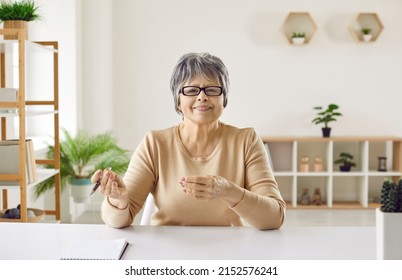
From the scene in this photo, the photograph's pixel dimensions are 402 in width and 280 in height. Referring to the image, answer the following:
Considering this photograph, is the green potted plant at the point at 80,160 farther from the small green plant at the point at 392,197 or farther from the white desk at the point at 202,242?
the small green plant at the point at 392,197

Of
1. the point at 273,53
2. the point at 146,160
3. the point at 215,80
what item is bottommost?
the point at 146,160

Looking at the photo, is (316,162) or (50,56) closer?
(50,56)

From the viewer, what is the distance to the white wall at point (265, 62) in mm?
5684

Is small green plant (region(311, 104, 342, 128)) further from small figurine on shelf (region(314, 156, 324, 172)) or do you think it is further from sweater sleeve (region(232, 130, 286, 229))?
sweater sleeve (region(232, 130, 286, 229))

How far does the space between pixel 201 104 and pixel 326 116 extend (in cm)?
365

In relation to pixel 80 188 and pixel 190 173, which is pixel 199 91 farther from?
pixel 80 188

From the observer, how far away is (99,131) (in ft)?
18.2

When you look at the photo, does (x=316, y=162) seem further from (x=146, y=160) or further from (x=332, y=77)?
(x=146, y=160)

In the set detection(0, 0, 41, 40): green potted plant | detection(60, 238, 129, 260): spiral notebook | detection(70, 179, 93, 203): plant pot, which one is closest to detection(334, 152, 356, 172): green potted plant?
detection(70, 179, 93, 203): plant pot

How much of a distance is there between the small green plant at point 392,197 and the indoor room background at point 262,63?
14.3 ft

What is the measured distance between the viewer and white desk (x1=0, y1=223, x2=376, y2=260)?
1650 mm

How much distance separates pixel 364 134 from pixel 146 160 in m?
4.03

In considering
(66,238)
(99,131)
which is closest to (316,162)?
(99,131)

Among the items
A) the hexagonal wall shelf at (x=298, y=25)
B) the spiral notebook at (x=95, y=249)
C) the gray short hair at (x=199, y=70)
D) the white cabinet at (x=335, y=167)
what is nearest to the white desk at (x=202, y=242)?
the spiral notebook at (x=95, y=249)
